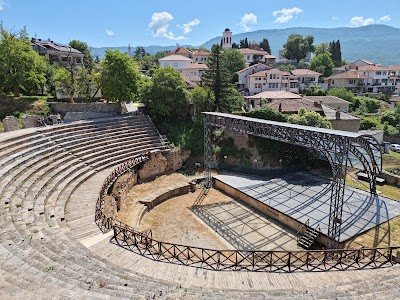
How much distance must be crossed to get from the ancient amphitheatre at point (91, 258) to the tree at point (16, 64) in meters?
10.2

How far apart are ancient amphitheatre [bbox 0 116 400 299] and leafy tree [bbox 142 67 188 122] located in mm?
10952

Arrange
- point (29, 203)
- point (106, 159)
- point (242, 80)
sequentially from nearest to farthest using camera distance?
point (29, 203) → point (106, 159) → point (242, 80)

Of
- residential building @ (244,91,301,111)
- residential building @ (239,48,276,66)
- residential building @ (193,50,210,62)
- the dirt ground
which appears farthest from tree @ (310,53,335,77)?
the dirt ground

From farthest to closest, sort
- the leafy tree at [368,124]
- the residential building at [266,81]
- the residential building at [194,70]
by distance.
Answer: the residential building at [194,70] < the residential building at [266,81] < the leafy tree at [368,124]

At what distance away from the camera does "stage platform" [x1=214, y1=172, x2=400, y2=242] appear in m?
18.2

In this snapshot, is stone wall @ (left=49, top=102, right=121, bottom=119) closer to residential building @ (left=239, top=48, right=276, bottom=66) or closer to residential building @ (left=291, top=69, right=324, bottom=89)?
residential building @ (left=291, top=69, right=324, bottom=89)

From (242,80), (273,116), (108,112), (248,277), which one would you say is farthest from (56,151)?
(242,80)

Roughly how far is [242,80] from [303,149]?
110 feet

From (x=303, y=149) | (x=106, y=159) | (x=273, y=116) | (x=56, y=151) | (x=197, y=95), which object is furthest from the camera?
(x=197, y=95)

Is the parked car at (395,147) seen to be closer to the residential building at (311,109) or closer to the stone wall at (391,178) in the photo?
the residential building at (311,109)

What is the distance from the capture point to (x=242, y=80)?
58.3 meters

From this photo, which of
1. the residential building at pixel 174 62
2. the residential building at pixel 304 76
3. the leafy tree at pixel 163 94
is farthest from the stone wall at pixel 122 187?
the residential building at pixel 304 76

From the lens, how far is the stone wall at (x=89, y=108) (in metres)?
29.6

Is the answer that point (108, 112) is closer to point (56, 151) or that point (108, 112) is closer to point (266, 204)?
point (56, 151)
